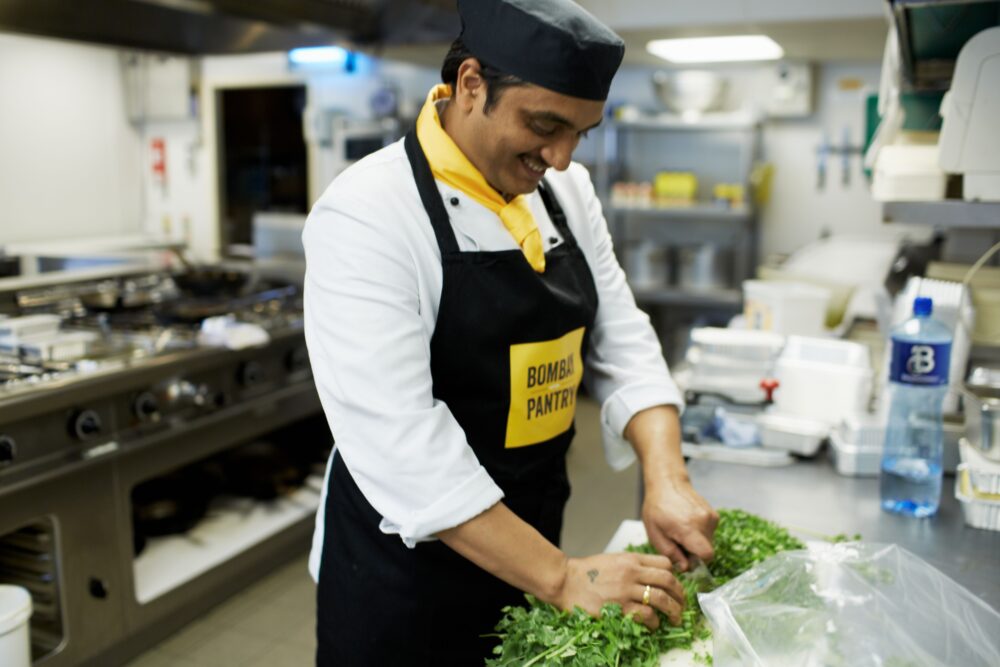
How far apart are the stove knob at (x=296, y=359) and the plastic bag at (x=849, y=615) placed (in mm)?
2279

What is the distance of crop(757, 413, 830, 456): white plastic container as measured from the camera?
1999mm

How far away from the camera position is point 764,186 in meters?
5.61

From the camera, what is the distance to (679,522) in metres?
1.35

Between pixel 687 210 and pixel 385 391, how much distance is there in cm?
458

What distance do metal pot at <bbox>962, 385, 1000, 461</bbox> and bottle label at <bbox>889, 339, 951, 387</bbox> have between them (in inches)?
3.1

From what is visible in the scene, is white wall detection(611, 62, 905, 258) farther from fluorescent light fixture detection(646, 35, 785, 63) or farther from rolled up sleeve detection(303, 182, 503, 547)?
rolled up sleeve detection(303, 182, 503, 547)

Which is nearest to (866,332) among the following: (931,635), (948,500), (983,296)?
(983,296)

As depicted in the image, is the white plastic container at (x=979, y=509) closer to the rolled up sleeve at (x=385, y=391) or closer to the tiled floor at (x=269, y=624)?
the rolled up sleeve at (x=385, y=391)

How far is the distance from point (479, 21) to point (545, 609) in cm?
80

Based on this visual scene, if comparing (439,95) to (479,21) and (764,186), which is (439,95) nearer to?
(479,21)

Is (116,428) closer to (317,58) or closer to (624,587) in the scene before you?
(624,587)

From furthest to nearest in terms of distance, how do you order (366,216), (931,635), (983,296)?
(983,296)
(366,216)
(931,635)

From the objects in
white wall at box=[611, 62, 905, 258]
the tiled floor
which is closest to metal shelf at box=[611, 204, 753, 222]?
white wall at box=[611, 62, 905, 258]

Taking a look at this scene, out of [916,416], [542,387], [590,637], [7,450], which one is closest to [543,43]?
[542,387]
